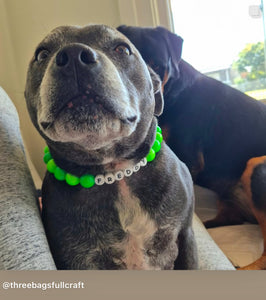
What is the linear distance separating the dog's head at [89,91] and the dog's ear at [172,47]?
543 mm

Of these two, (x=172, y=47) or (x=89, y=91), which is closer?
(x=89, y=91)

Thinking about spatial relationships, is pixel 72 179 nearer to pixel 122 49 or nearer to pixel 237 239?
pixel 122 49

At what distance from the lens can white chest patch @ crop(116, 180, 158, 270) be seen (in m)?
0.70

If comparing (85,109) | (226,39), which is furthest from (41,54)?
(226,39)

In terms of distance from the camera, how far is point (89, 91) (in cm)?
56

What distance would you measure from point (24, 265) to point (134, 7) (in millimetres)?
1003

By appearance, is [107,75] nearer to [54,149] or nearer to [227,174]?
[54,149]

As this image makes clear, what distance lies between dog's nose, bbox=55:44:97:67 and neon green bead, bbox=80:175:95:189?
241mm

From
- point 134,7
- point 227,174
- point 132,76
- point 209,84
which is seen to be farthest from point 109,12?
point 227,174

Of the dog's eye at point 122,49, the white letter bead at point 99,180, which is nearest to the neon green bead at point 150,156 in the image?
the white letter bead at point 99,180

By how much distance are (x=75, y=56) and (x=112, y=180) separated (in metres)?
0.28

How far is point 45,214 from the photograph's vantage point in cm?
70

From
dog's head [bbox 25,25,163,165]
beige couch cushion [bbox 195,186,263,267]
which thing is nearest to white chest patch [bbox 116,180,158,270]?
dog's head [bbox 25,25,163,165]

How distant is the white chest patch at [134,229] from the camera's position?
697 millimetres
